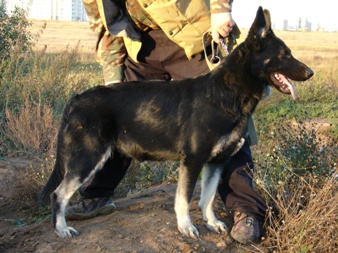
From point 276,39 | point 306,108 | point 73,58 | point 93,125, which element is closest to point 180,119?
point 93,125

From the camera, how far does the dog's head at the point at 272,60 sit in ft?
14.1

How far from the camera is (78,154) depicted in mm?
4523

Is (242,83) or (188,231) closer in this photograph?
(242,83)

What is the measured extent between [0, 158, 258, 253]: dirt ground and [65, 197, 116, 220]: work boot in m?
0.06

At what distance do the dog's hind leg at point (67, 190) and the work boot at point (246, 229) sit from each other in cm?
131

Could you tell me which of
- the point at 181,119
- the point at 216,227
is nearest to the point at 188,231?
the point at 216,227

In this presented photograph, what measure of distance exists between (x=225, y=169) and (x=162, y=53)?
1247 mm

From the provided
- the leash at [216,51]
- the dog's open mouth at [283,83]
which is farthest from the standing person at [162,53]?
the dog's open mouth at [283,83]

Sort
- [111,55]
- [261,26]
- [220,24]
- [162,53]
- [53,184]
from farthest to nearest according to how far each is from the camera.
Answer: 1. [111,55]
2. [162,53]
3. [53,184]
4. [220,24]
5. [261,26]

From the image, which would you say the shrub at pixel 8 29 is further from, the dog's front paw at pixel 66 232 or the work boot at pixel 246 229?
the work boot at pixel 246 229

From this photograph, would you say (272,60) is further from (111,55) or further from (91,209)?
(91,209)

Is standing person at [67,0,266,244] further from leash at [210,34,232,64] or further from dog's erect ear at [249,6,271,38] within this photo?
dog's erect ear at [249,6,271,38]

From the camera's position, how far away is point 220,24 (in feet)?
14.9

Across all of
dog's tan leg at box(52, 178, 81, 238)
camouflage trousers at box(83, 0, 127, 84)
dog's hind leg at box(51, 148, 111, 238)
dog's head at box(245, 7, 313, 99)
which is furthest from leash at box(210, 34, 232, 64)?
dog's tan leg at box(52, 178, 81, 238)
